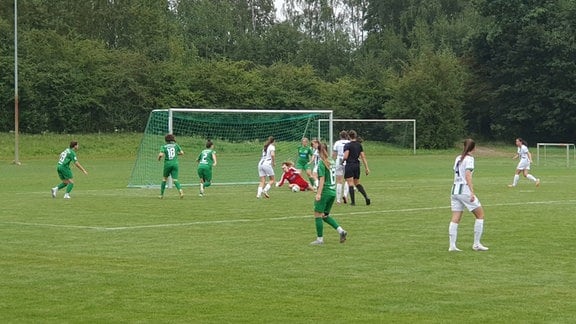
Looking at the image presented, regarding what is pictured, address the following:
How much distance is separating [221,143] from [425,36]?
4382 centimetres

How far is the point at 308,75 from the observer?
264 ft

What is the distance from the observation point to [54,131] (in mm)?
67750

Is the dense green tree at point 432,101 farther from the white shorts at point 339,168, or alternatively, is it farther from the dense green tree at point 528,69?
the white shorts at point 339,168

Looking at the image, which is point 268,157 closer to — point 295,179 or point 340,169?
point 295,179

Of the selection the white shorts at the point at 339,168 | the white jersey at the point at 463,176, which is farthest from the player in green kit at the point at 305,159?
the white jersey at the point at 463,176

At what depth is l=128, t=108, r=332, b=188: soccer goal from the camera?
39.6 metres

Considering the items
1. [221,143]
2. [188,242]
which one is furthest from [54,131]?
[188,242]

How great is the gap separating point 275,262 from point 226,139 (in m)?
38.9

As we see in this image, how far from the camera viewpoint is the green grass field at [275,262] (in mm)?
11469

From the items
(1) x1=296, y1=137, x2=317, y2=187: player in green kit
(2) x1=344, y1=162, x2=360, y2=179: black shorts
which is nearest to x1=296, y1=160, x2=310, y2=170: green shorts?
(1) x1=296, y1=137, x2=317, y2=187: player in green kit

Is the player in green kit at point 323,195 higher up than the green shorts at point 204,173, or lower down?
higher up

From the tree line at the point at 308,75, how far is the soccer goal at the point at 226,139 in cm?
1273

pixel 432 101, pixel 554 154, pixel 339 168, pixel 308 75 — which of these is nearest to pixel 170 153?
pixel 339 168

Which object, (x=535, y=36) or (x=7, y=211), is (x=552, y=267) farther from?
(x=535, y=36)
